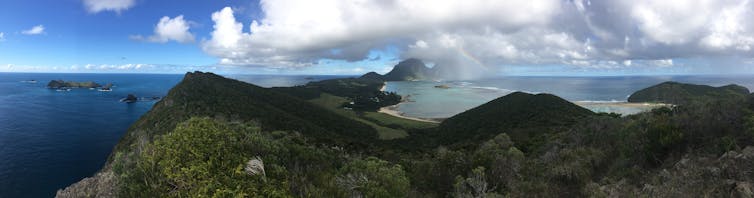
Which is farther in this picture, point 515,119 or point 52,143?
point 515,119

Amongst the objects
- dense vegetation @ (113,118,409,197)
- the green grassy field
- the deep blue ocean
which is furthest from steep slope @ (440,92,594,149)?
the deep blue ocean

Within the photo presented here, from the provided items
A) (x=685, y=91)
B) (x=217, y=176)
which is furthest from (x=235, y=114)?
(x=685, y=91)

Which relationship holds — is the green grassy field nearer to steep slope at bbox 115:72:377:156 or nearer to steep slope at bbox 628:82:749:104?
steep slope at bbox 115:72:377:156

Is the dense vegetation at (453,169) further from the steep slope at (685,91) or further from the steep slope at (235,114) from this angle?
the steep slope at (685,91)

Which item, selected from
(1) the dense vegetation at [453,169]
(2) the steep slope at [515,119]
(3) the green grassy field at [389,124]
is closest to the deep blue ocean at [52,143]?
(1) the dense vegetation at [453,169]

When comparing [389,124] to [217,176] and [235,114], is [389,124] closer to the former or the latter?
[235,114]

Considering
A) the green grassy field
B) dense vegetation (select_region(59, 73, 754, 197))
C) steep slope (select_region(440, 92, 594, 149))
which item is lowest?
the green grassy field

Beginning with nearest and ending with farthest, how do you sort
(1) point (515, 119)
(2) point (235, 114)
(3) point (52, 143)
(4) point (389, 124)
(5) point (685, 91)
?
(3) point (52, 143) < (2) point (235, 114) < (1) point (515, 119) < (4) point (389, 124) < (5) point (685, 91)

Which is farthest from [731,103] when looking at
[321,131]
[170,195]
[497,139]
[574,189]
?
[321,131]

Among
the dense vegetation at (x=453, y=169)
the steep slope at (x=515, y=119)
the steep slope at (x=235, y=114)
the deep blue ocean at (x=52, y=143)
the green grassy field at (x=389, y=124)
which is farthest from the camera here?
the green grassy field at (x=389, y=124)

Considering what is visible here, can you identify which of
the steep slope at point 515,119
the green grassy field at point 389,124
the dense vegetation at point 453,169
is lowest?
the green grassy field at point 389,124
